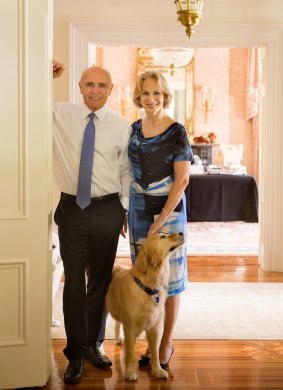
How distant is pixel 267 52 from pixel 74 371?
3887mm

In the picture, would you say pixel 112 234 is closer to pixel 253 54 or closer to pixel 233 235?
pixel 233 235

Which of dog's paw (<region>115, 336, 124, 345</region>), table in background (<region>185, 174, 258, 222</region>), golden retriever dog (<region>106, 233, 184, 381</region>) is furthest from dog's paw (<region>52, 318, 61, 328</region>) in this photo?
table in background (<region>185, 174, 258, 222</region>)

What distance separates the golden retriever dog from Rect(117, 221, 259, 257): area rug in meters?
3.46

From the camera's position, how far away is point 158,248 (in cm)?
288

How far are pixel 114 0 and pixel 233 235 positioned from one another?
3.72 metres

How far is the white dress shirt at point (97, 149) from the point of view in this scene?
3064 mm

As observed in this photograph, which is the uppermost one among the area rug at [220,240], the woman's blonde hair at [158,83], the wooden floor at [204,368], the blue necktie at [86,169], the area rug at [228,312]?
the woman's blonde hair at [158,83]

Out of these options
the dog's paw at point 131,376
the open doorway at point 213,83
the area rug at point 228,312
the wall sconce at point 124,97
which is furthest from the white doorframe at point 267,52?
the open doorway at point 213,83

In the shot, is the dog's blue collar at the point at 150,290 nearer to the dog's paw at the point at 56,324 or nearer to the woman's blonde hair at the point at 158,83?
the woman's blonde hair at the point at 158,83

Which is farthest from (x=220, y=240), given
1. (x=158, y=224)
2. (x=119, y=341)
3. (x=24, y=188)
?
(x=24, y=188)

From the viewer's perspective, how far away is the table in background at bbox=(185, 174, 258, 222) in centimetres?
866

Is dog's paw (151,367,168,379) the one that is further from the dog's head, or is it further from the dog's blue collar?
the dog's head

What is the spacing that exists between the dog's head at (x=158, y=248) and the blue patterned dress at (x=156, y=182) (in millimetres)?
179

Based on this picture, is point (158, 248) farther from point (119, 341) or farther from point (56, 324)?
point (56, 324)
